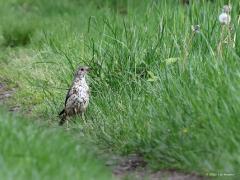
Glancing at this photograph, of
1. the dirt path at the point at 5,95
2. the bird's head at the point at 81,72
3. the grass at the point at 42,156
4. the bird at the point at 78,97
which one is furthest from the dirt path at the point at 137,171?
the dirt path at the point at 5,95

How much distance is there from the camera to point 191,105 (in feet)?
19.3

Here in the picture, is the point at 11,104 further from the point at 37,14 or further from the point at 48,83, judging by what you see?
the point at 37,14

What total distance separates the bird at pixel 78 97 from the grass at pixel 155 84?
0.62 feet

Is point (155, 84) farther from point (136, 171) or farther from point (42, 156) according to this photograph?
point (42, 156)

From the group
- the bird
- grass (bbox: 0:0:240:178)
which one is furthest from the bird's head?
grass (bbox: 0:0:240:178)

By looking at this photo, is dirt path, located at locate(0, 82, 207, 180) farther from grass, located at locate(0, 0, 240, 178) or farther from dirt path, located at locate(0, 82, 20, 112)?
dirt path, located at locate(0, 82, 20, 112)

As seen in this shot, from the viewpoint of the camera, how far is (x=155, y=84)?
23.2ft

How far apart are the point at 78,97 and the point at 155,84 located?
771 mm

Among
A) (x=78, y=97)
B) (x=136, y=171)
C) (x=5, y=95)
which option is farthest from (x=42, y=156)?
(x=5, y=95)

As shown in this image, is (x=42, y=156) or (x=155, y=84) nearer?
(x=42, y=156)

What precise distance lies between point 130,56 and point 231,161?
9.91 ft

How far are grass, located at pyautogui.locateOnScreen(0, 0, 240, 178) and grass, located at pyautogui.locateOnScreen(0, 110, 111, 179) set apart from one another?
2.08ft

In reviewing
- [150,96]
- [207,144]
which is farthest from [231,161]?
[150,96]

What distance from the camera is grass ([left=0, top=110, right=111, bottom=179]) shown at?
4.88m
